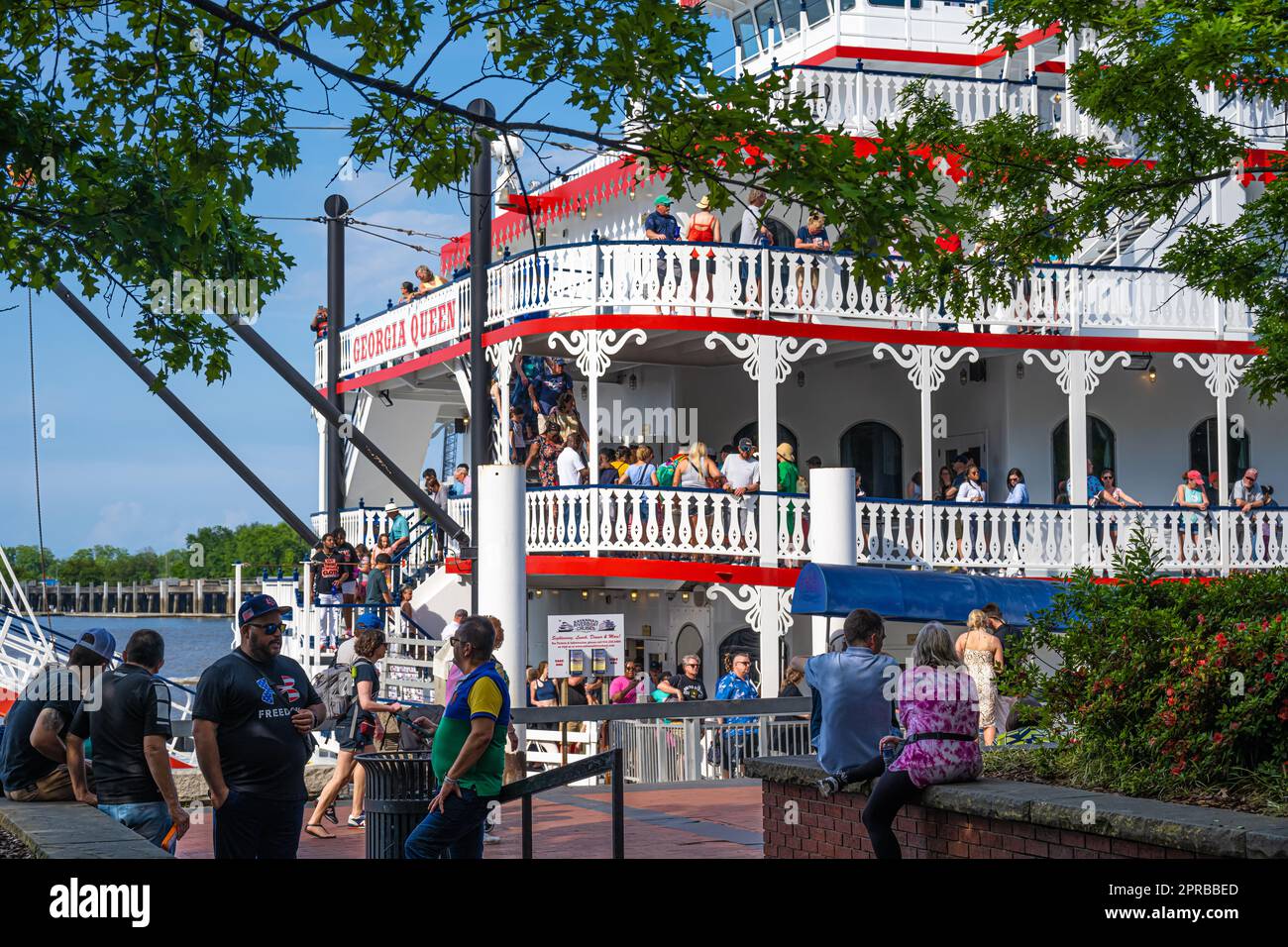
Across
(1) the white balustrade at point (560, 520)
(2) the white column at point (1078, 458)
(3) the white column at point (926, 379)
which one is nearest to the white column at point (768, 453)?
(3) the white column at point (926, 379)

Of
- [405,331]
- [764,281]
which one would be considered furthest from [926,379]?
[405,331]

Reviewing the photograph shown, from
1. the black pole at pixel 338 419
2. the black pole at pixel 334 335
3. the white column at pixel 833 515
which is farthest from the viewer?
the black pole at pixel 334 335

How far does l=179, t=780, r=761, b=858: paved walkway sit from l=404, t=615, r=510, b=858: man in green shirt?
10.9 feet

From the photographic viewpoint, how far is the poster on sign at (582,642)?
59.7 ft

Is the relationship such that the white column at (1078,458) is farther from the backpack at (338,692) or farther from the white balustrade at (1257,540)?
the backpack at (338,692)

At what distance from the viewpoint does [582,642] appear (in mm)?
18281

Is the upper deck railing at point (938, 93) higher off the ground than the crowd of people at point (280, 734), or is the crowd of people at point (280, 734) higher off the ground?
the upper deck railing at point (938, 93)

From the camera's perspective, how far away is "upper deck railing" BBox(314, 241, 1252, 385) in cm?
2245

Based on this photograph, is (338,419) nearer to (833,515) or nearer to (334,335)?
(833,515)

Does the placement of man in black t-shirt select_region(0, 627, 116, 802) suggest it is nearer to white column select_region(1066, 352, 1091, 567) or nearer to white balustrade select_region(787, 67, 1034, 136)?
white column select_region(1066, 352, 1091, 567)

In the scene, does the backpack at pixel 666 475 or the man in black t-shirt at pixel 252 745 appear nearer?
the man in black t-shirt at pixel 252 745

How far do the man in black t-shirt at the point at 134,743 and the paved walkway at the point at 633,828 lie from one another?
2983 mm

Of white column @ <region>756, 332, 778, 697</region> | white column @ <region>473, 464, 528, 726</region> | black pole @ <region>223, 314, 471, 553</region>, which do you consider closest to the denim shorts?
white column @ <region>473, 464, 528, 726</region>
